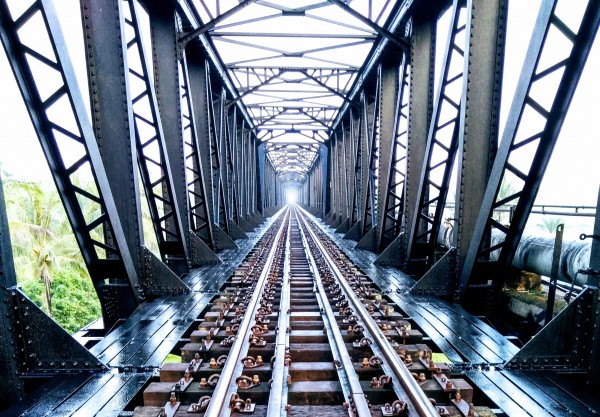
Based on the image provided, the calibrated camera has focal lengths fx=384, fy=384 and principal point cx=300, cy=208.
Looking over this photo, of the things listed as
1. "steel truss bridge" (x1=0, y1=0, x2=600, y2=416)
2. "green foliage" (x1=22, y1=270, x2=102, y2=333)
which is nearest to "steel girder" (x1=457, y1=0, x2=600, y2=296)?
"steel truss bridge" (x1=0, y1=0, x2=600, y2=416)

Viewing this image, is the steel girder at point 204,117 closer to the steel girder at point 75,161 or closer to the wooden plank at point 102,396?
the steel girder at point 75,161

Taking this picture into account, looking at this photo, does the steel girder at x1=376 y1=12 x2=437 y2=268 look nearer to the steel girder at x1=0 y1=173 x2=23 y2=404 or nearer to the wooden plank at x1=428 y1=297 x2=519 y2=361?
the wooden plank at x1=428 y1=297 x2=519 y2=361

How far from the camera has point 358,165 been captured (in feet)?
45.5

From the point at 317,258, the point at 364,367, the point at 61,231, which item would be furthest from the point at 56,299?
the point at 364,367

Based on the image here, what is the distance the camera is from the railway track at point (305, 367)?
2707mm

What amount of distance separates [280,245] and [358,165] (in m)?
4.61

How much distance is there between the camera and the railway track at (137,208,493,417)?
107 inches

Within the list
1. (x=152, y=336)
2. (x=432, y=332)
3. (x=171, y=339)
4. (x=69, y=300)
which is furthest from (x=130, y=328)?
(x=69, y=300)

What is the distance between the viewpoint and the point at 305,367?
129 inches

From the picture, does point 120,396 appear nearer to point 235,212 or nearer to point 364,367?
point 364,367

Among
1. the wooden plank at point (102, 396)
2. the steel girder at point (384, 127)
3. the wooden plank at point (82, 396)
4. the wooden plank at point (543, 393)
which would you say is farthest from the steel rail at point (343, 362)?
the steel girder at point (384, 127)

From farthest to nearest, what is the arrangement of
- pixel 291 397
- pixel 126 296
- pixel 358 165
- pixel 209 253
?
pixel 358 165
pixel 209 253
pixel 126 296
pixel 291 397

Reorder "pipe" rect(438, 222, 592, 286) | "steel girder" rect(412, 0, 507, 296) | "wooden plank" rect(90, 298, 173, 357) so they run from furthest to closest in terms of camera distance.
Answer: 1. "steel girder" rect(412, 0, 507, 296)
2. "pipe" rect(438, 222, 592, 286)
3. "wooden plank" rect(90, 298, 173, 357)

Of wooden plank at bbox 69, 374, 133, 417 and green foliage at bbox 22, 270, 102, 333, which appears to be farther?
green foliage at bbox 22, 270, 102, 333
